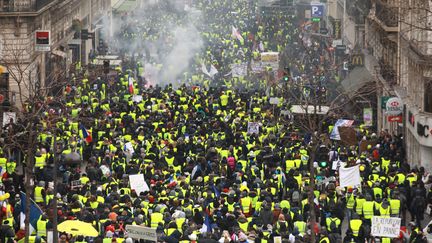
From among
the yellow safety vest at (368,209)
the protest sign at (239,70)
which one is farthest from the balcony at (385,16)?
the yellow safety vest at (368,209)

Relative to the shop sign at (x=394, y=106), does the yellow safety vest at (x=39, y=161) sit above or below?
below

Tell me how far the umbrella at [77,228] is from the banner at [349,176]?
30.4 ft

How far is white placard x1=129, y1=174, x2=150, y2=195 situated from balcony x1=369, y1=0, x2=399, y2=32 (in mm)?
16759

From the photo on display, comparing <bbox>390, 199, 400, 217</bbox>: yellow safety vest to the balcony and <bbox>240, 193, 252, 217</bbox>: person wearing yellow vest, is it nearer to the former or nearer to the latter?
<bbox>240, 193, 252, 217</bbox>: person wearing yellow vest

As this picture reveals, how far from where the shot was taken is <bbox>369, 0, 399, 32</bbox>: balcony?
58091mm

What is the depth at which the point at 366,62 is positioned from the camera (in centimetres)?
6862

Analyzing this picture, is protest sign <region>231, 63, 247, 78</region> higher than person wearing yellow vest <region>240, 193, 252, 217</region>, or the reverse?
protest sign <region>231, 63, 247, 78</region>

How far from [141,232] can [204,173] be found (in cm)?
1055

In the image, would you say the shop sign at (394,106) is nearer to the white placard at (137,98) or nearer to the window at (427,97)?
the window at (427,97)

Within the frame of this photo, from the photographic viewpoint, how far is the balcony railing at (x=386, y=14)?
57.6 m

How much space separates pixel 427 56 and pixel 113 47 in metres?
43.8

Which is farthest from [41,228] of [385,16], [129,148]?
[385,16]

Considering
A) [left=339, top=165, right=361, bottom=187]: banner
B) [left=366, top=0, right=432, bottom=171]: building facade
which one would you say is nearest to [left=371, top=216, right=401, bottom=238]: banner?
[left=339, top=165, right=361, bottom=187]: banner

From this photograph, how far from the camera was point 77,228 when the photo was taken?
35.8 metres
